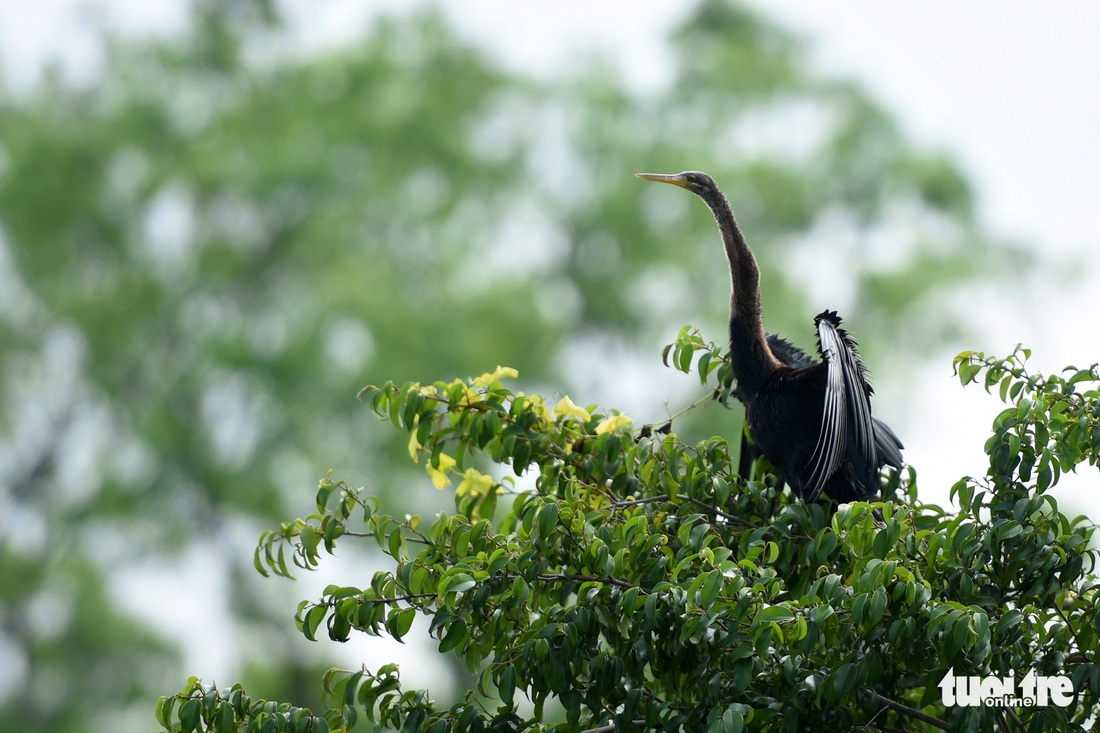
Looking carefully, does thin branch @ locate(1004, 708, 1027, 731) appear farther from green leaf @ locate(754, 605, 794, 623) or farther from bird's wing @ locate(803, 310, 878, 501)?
bird's wing @ locate(803, 310, 878, 501)

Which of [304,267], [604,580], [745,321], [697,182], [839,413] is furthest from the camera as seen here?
[304,267]

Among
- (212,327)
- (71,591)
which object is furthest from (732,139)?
(71,591)

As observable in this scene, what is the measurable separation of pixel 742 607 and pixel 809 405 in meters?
1.22

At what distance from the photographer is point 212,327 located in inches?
557

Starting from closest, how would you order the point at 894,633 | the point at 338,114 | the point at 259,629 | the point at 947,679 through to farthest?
1. the point at 894,633
2. the point at 947,679
3. the point at 259,629
4. the point at 338,114

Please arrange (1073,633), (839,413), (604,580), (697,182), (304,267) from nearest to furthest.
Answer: (1073,633) < (604,580) < (839,413) < (697,182) < (304,267)

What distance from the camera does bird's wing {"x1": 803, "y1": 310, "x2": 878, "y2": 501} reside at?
332cm

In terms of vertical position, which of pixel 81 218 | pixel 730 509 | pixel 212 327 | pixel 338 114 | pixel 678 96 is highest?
pixel 678 96

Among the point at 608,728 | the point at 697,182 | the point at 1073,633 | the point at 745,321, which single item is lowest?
the point at 608,728

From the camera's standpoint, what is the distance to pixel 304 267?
1496 cm

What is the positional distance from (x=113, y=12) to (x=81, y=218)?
2470 millimetres

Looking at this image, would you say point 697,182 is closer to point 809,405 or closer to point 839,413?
point 809,405

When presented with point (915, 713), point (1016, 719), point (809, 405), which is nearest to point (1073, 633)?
point (1016, 719)

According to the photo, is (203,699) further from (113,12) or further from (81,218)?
(113,12)
